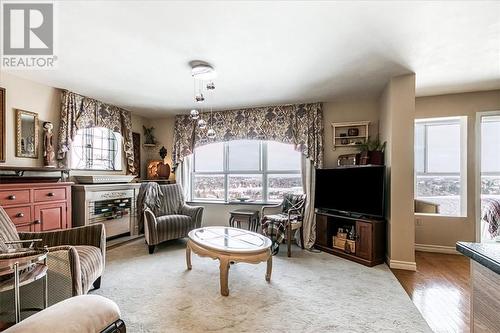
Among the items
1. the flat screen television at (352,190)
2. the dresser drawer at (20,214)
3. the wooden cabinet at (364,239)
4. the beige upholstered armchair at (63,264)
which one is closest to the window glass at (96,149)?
the dresser drawer at (20,214)

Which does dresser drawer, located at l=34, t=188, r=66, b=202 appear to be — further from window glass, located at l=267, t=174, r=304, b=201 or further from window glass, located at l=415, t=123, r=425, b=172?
window glass, located at l=415, t=123, r=425, b=172

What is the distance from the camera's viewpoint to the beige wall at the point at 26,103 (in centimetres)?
317

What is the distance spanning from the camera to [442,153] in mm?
4164

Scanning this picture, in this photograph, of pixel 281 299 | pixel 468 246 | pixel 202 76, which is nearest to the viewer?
pixel 468 246

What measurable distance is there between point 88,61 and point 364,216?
13.0ft

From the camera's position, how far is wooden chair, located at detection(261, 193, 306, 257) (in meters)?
3.90

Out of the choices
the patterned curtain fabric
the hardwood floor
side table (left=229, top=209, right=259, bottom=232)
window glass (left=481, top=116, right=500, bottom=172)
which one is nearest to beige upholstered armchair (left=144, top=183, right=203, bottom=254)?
side table (left=229, top=209, right=259, bottom=232)

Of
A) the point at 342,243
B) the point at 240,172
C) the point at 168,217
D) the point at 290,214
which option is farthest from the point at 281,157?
the point at 168,217

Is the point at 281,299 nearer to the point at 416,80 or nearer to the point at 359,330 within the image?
the point at 359,330

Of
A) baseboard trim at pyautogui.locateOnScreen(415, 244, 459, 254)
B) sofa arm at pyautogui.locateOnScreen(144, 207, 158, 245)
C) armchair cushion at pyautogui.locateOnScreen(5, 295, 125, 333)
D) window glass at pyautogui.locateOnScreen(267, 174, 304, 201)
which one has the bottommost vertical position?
baseboard trim at pyautogui.locateOnScreen(415, 244, 459, 254)

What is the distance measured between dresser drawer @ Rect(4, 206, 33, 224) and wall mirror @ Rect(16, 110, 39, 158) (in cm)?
82

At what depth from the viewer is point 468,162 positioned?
3.86 m

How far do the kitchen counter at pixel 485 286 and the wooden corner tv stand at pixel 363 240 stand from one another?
253cm

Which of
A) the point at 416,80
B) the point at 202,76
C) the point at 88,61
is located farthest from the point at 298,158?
the point at 88,61
